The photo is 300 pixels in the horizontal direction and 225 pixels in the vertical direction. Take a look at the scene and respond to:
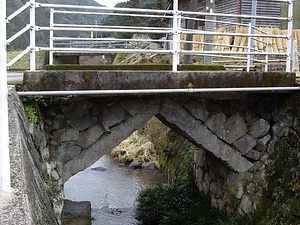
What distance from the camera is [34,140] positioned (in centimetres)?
465

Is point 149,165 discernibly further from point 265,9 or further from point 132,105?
point 265,9

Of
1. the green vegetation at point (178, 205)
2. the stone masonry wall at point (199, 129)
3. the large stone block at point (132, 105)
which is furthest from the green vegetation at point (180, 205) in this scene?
the large stone block at point (132, 105)

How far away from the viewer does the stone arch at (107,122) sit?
5.66 meters

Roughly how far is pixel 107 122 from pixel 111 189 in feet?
22.7

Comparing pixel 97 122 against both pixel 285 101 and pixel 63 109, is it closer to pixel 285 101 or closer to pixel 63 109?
pixel 63 109

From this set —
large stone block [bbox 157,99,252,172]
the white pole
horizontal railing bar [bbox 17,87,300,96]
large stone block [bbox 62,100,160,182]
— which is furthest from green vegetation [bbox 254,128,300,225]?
the white pole

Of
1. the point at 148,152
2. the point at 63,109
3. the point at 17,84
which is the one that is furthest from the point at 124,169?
the point at 17,84

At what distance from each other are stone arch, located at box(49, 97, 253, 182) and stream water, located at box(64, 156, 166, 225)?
13.5 feet

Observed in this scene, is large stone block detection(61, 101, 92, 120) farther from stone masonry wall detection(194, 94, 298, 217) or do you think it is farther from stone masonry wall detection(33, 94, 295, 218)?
stone masonry wall detection(194, 94, 298, 217)

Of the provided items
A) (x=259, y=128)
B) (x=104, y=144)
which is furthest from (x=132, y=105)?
(x=259, y=128)

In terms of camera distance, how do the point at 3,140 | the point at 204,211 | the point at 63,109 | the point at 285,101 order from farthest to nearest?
the point at 204,211, the point at 285,101, the point at 63,109, the point at 3,140

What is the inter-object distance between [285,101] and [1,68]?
5.14 meters

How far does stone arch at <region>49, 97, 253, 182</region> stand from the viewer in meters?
5.66

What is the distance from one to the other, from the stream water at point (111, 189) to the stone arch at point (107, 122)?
4127 millimetres
